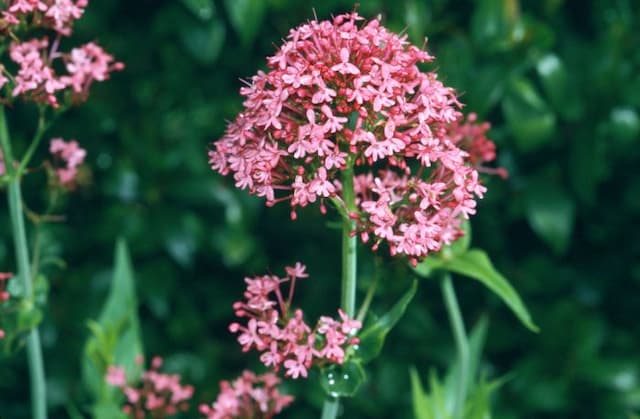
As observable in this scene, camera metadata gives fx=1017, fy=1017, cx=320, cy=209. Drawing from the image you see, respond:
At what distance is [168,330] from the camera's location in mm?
3346

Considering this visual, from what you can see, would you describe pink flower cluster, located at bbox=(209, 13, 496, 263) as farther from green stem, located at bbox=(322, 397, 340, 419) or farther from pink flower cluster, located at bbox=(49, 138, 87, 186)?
pink flower cluster, located at bbox=(49, 138, 87, 186)

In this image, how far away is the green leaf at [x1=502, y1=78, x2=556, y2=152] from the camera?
2.94 m

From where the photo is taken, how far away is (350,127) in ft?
Result: 5.73

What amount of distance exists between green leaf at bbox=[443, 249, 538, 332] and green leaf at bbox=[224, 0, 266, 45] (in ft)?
3.28

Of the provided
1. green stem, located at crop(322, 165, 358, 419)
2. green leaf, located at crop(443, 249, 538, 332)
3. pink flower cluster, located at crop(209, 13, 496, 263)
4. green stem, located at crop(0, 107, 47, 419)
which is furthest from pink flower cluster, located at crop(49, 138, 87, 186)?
green leaf, located at crop(443, 249, 538, 332)

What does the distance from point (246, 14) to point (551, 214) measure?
1.09m

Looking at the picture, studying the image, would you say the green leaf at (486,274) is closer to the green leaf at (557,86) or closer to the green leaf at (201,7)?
the green leaf at (557,86)

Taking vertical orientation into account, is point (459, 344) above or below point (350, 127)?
below

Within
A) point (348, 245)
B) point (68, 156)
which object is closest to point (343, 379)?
point (348, 245)

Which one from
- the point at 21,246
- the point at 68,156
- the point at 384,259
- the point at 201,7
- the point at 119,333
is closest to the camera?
the point at 21,246

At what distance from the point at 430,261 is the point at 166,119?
1277 millimetres

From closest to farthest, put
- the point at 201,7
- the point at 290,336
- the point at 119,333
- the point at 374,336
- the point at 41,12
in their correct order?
the point at 290,336, the point at 374,336, the point at 41,12, the point at 119,333, the point at 201,7

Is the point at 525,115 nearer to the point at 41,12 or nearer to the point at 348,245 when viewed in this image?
the point at 348,245

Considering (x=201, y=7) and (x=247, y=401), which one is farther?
(x=201, y=7)
